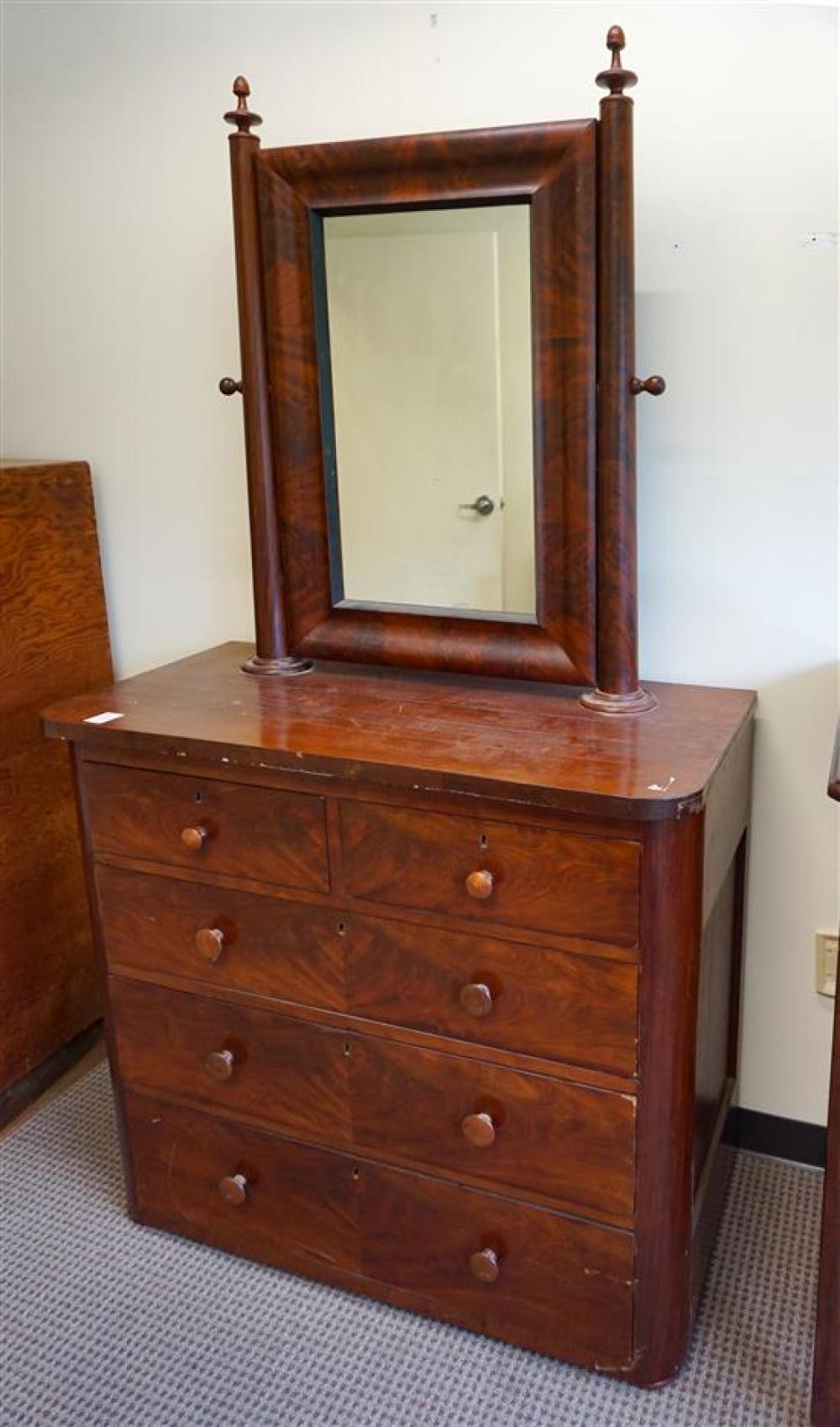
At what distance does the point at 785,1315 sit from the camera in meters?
1.59

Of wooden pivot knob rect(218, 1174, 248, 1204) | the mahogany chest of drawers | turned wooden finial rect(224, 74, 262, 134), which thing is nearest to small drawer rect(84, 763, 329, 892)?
the mahogany chest of drawers

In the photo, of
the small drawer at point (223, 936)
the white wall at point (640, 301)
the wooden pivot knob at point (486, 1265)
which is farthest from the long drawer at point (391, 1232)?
the white wall at point (640, 301)

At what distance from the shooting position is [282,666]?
178 centimetres

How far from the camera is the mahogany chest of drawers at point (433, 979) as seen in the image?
1.34 m

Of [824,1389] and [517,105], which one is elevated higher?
[517,105]

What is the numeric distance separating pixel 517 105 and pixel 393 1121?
140 centimetres

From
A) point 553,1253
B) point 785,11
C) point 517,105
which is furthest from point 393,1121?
point 785,11

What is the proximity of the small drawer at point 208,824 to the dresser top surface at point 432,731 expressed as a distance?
0.05 metres

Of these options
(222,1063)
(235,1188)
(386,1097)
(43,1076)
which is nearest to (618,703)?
(386,1097)

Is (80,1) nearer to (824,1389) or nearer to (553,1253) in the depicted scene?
(553,1253)

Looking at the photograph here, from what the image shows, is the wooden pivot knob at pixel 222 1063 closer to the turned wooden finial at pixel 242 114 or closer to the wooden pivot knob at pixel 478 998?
the wooden pivot knob at pixel 478 998

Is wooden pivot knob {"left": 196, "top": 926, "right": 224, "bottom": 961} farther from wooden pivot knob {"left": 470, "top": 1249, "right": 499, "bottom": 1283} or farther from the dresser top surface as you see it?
wooden pivot knob {"left": 470, "top": 1249, "right": 499, "bottom": 1283}

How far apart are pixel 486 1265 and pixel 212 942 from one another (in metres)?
0.55

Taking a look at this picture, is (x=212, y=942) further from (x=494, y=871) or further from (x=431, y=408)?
(x=431, y=408)
